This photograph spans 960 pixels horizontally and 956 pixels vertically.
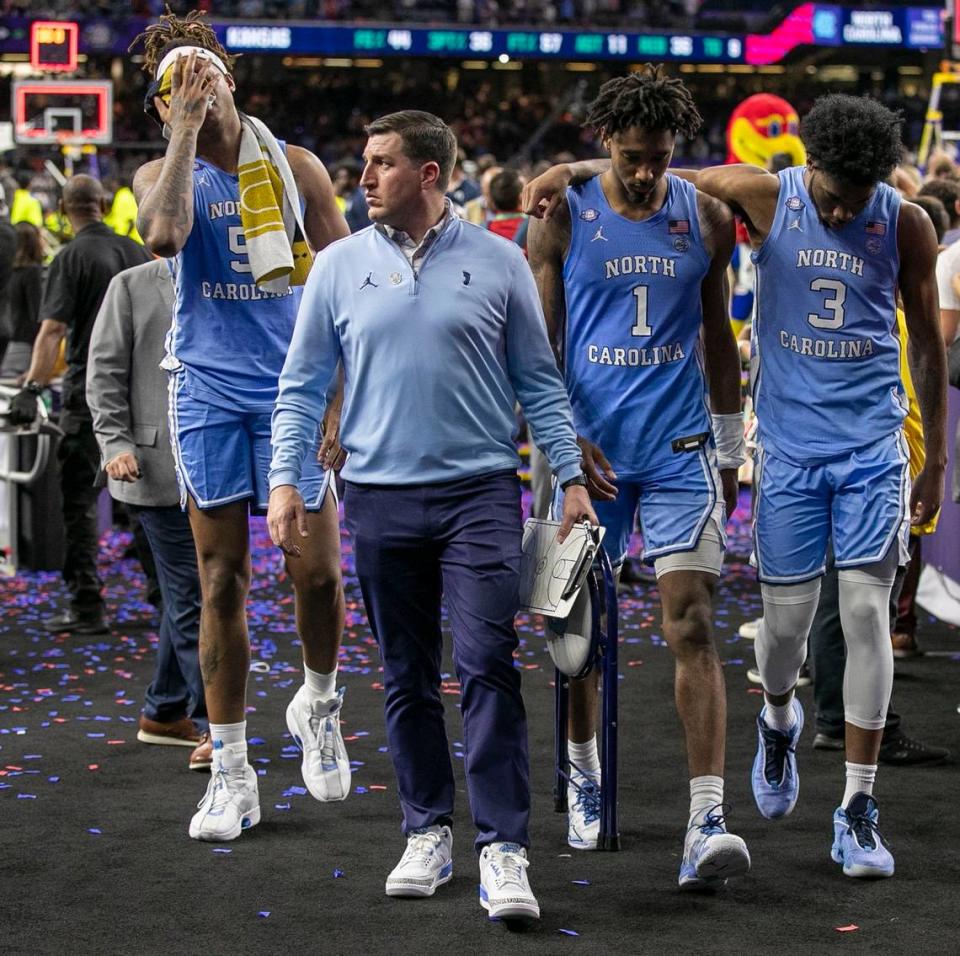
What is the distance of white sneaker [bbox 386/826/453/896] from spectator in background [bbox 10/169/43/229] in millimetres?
15738

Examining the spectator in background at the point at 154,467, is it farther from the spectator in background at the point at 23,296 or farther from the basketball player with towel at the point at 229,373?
the spectator in background at the point at 23,296

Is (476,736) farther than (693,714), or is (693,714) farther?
(693,714)

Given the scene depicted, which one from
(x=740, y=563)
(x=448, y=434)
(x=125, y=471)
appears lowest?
(x=740, y=563)

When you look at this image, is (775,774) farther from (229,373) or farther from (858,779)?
(229,373)

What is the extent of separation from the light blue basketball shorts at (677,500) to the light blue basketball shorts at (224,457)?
0.84 m

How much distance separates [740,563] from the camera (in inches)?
391

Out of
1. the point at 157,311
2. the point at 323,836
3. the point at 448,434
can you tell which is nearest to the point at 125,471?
the point at 157,311

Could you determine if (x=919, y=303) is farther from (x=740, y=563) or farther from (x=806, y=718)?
(x=740, y=563)

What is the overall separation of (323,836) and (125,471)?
157 cm

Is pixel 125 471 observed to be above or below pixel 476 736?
above

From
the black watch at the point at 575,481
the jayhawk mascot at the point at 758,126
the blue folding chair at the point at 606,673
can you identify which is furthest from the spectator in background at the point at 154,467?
the jayhawk mascot at the point at 758,126

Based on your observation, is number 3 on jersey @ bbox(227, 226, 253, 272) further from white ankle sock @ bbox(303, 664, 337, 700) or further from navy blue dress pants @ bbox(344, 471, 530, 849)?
white ankle sock @ bbox(303, 664, 337, 700)

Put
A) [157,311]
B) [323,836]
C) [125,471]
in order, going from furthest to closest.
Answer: [157,311] → [125,471] → [323,836]

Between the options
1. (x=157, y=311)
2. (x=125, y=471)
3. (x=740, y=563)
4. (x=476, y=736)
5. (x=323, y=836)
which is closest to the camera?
(x=476, y=736)
